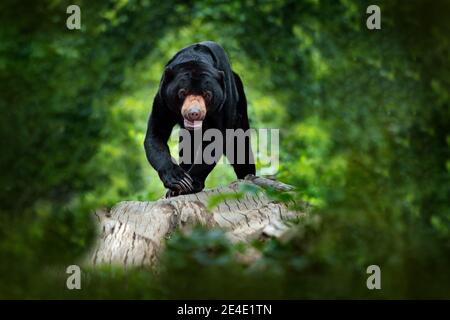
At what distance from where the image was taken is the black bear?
5.68 m

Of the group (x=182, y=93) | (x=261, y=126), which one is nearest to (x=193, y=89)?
(x=182, y=93)

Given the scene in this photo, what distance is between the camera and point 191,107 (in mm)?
5648

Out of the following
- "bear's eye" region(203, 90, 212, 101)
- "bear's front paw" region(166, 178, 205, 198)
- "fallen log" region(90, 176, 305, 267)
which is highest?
"bear's eye" region(203, 90, 212, 101)

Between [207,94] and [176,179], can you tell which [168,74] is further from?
[176,179]

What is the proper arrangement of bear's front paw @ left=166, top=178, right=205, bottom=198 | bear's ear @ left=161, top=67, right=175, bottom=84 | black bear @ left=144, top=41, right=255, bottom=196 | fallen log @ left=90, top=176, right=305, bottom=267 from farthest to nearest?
bear's ear @ left=161, top=67, right=175, bottom=84 < black bear @ left=144, top=41, right=255, bottom=196 < bear's front paw @ left=166, top=178, right=205, bottom=198 < fallen log @ left=90, top=176, right=305, bottom=267

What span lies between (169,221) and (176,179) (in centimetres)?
112

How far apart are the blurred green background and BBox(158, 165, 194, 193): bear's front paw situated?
2.28ft

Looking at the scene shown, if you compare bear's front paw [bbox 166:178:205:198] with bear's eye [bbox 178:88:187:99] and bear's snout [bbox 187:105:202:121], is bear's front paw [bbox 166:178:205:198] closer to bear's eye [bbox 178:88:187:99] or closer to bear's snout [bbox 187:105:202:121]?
bear's snout [bbox 187:105:202:121]

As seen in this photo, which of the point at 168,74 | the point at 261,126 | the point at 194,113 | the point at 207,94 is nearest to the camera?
the point at 194,113

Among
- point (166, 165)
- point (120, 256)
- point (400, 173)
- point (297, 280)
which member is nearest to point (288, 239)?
point (297, 280)

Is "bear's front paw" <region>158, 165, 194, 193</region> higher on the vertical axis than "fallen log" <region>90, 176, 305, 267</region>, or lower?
higher

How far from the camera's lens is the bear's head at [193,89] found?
18.7 ft

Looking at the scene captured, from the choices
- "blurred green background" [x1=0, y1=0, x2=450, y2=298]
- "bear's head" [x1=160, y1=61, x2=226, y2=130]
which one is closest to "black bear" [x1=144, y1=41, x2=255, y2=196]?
"bear's head" [x1=160, y1=61, x2=226, y2=130]

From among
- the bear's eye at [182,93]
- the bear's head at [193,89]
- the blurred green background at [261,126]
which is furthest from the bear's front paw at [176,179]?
the blurred green background at [261,126]
